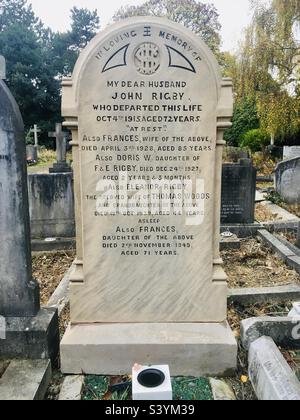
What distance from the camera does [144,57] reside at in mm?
2680

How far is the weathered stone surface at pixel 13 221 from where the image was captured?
2.58 m

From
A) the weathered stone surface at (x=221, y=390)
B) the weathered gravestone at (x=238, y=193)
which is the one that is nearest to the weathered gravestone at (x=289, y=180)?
the weathered gravestone at (x=238, y=193)

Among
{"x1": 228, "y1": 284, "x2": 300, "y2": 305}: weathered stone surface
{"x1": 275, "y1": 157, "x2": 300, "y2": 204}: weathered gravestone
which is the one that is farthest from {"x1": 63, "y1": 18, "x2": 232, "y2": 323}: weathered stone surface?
{"x1": 275, "y1": 157, "x2": 300, "y2": 204}: weathered gravestone

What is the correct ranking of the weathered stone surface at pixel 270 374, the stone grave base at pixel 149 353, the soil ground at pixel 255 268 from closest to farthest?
the weathered stone surface at pixel 270 374, the stone grave base at pixel 149 353, the soil ground at pixel 255 268

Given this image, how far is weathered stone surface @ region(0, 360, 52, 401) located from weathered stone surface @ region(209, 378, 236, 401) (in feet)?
4.14

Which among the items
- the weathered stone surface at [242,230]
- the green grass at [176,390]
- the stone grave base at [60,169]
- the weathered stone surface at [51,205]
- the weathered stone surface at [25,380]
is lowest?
the green grass at [176,390]

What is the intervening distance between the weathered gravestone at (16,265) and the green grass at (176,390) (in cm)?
42

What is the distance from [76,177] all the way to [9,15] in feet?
147

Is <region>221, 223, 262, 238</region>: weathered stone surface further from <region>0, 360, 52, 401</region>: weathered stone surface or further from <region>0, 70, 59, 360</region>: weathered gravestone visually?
<region>0, 360, 52, 401</region>: weathered stone surface

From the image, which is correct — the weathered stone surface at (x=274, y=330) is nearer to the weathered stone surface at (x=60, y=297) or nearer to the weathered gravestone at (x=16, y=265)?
the weathered gravestone at (x=16, y=265)

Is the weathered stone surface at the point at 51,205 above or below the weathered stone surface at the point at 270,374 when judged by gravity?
above

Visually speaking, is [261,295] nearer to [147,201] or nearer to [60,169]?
[147,201]

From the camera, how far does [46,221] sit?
20.8 feet
